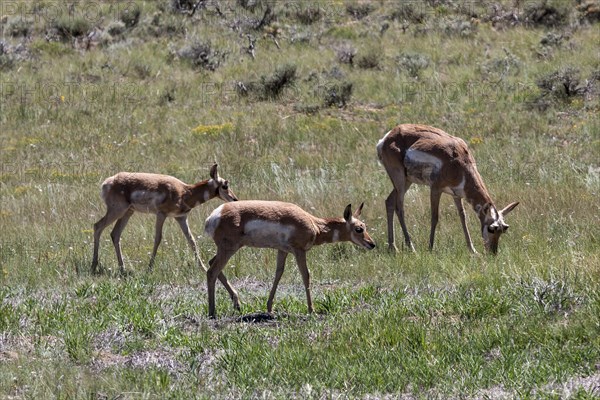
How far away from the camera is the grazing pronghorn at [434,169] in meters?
13.5

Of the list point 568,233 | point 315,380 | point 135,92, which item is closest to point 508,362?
point 315,380

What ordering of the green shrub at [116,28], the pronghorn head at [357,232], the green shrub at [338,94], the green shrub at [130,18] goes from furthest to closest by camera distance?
the green shrub at [130,18] → the green shrub at [116,28] → the green shrub at [338,94] → the pronghorn head at [357,232]

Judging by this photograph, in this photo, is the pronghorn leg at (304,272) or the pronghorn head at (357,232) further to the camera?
the pronghorn head at (357,232)

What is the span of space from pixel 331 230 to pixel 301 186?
6.82m

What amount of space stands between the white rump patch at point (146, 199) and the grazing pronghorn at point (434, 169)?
324 centimetres

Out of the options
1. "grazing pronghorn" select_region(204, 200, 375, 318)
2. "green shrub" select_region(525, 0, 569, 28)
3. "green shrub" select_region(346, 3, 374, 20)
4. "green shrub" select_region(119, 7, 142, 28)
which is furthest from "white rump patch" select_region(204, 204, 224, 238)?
"green shrub" select_region(119, 7, 142, 28)

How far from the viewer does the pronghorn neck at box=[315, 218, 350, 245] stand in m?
10.5

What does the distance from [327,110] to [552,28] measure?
8882 millimetres

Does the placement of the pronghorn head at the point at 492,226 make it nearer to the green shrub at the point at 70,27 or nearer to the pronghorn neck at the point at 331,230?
the pronghorn neck at the point at 331,230

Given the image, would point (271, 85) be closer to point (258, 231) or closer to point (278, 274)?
point (278, 274)

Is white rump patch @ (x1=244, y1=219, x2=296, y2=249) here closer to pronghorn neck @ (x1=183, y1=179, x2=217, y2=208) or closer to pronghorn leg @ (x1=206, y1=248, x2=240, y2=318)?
pronghorn leg @ (x1=206, y1=248, x2=240, y2=318)

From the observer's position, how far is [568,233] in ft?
43.3

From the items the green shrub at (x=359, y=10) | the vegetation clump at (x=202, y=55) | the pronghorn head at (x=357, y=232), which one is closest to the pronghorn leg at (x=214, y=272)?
the pronghorn head at (x=357, y=232)

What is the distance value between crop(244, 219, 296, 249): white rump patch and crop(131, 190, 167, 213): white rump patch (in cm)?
397
